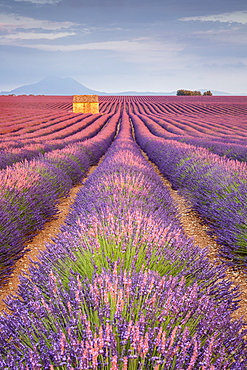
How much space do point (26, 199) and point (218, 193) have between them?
267cm

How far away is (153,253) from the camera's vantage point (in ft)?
7.46

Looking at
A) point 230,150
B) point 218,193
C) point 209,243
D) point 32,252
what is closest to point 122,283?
point 32,252

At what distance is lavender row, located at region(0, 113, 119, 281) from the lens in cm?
348

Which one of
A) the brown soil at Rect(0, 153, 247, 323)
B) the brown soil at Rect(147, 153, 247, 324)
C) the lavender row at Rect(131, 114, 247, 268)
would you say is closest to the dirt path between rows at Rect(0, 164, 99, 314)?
the brown soil at Rect(0, 153, 247, 323)

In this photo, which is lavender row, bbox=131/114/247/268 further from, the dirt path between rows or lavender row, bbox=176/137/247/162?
the dirt path between rows

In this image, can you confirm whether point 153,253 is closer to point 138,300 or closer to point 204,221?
point 138,300

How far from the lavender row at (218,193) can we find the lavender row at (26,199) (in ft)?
7.30

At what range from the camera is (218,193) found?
4.82 metres

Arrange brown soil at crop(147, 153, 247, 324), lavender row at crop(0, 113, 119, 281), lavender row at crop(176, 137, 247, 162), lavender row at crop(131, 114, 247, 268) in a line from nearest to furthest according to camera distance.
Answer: brown soil at crop(147, 153, 247, 324), lavender row at crop(0, 113, 119, 281), lavender row at crop(131, 114, 247, 268), lavender row at crop(176, 137, 247, 162)

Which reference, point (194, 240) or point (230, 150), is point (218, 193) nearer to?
point (194, 240)

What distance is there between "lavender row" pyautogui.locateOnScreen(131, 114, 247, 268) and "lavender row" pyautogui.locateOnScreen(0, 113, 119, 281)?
87.6 inches

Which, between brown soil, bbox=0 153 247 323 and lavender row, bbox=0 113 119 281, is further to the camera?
lavender row, bbox=0 113 119 281

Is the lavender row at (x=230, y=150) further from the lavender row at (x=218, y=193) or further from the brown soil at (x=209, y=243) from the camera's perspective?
the brown soil at (x=209, y=243)

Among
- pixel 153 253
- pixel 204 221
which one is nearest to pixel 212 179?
pixel 204 221
